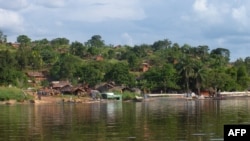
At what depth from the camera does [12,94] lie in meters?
118

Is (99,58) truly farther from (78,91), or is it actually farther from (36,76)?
(78,91)

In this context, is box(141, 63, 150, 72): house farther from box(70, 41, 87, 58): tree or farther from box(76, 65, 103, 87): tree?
box(76, 65, 103, 87): tree

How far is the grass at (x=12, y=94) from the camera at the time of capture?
116750mm

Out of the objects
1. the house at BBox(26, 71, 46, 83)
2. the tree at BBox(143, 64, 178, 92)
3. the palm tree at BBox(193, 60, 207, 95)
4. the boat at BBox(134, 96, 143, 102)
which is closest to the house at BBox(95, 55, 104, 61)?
the house at BBox(26, 71, 46, 83)

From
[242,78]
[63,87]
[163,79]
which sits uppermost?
[242,78]

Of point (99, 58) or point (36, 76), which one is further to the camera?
point (99, 58)

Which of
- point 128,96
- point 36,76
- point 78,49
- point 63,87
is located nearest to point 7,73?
point 63,87

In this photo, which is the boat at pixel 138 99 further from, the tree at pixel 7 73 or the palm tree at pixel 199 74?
the tree at pixel 7 73

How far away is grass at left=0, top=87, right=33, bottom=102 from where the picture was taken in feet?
383

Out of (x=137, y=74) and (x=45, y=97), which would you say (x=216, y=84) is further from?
(x=45, y=97)

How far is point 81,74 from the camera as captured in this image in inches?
5861

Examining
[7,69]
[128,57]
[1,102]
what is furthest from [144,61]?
[1,102]

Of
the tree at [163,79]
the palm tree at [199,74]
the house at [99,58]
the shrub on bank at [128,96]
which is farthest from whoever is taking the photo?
the house at [99,58]
